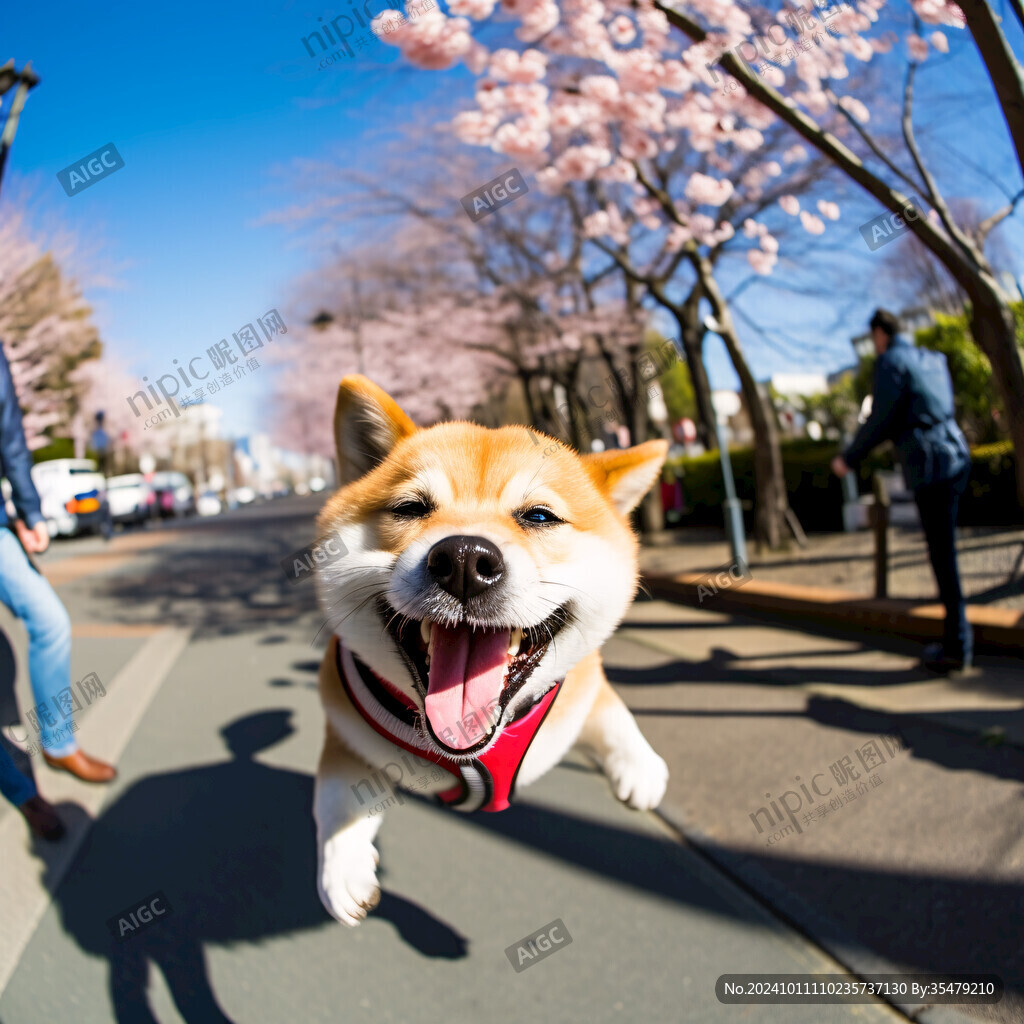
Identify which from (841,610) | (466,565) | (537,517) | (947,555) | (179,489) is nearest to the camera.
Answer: (466,565)

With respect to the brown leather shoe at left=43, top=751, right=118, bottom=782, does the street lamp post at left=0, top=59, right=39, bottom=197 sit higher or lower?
higher

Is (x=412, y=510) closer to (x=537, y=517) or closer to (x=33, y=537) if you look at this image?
(x=537, y=517)

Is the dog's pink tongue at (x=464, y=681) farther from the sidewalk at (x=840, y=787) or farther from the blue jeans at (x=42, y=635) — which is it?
the blue jeans at (x=42, y=635)

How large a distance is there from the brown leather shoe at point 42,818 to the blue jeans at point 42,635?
104 mm

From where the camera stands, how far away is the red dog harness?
39.9 inches

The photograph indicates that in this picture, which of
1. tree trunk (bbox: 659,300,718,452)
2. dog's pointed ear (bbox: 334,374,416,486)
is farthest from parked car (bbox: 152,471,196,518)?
dog's pointed ear (bbox: 334,374,416,486)

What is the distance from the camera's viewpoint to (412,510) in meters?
0.93

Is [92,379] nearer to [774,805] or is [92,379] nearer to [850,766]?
[774,805]

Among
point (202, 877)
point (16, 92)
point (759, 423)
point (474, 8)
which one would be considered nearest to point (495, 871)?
point (202, 877)

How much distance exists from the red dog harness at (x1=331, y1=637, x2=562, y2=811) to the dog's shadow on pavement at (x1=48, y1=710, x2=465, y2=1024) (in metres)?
0.76

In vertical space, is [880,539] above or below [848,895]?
above

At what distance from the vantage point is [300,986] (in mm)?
1576

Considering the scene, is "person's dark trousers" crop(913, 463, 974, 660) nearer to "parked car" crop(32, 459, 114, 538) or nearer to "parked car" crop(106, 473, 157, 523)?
"parked car" crop(32, 459, 114, 538)

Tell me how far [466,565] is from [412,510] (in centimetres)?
18
